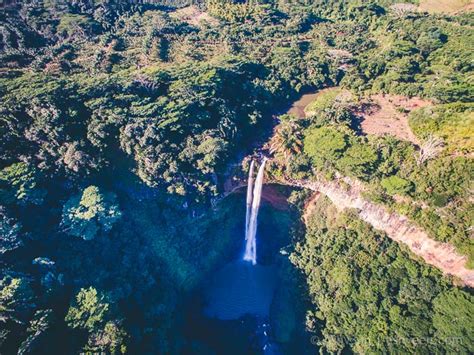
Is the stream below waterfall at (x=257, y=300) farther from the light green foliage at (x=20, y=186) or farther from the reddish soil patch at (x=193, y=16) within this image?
the reddish soil patch at (x=193, y=16)

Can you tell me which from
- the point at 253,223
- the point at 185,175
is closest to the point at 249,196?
the point at 253,223

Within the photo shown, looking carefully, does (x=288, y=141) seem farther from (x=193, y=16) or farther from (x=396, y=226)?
(x=193, y=16)

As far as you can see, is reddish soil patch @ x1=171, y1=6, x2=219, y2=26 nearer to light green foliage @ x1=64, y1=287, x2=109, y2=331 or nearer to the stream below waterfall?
the stream below waterfall

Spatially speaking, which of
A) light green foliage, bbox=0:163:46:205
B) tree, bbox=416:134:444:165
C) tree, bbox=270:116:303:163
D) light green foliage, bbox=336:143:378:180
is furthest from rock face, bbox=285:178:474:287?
light green foliage, bbox=0:163:46:205

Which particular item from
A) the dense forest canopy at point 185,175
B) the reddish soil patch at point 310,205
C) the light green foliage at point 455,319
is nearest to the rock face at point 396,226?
the dense forest canopy at point 185,175

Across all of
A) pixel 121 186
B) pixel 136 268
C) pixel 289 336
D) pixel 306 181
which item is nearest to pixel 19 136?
pixel 121 186

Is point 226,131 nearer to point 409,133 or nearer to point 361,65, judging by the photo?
point 409,133
